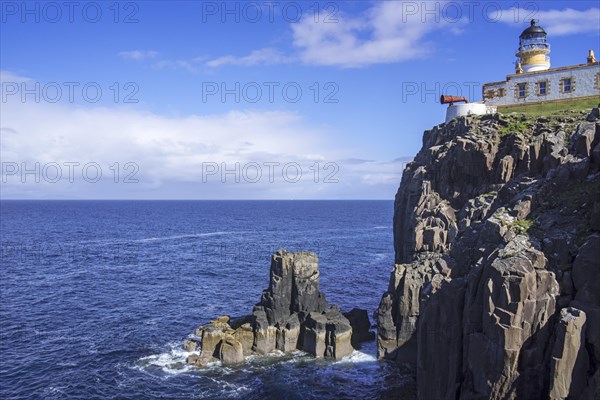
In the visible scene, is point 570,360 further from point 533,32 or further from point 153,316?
point 533,32

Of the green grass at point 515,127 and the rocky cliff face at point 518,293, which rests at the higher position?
the green grass at point 515,127

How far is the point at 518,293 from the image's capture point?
1016 inches

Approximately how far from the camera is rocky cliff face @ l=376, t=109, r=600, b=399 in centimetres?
2508

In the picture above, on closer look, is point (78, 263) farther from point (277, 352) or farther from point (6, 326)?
point (277, 352)

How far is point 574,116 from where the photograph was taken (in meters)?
53.1

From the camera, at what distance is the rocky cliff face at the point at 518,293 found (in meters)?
25.1

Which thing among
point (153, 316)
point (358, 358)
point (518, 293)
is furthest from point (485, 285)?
point (153, 316)

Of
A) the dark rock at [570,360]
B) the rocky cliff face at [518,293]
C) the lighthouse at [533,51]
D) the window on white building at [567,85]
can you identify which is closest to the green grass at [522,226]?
the rocky cliff face at [518,293]

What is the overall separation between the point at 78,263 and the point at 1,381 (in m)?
53.1

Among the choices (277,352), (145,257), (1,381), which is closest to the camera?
(1,381)

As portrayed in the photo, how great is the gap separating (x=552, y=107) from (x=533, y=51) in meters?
11.3

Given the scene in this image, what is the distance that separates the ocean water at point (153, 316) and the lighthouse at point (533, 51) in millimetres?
38731

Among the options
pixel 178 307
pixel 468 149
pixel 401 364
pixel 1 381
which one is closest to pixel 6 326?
pixel 1 381

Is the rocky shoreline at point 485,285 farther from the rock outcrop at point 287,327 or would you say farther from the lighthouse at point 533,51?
the lighthouse at point 533,51
